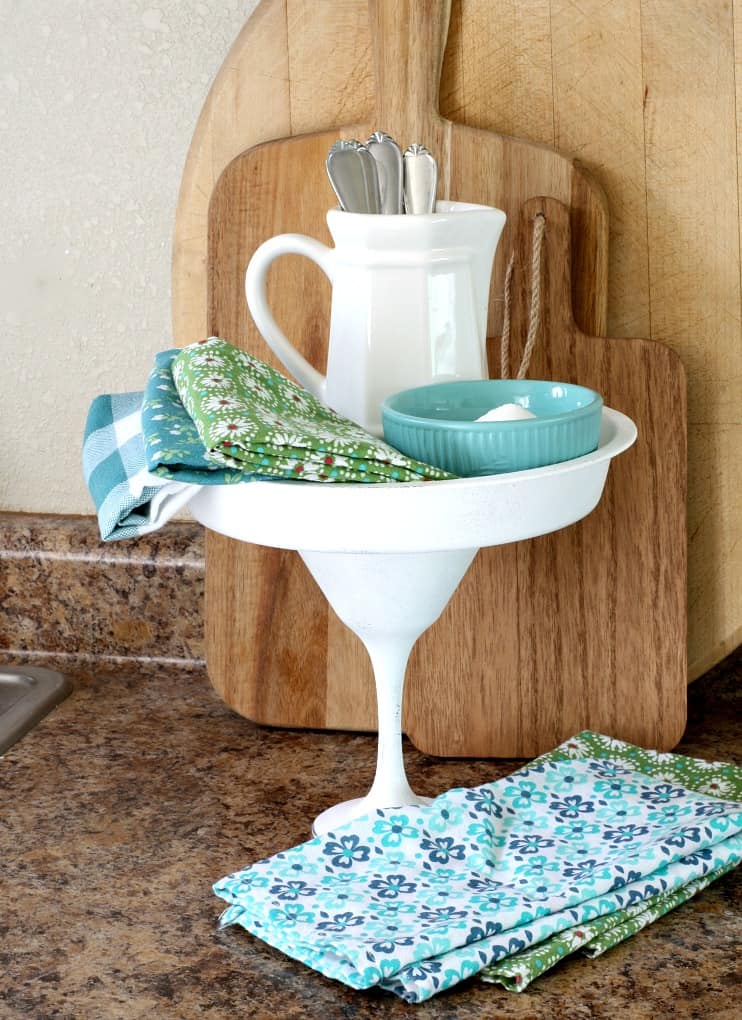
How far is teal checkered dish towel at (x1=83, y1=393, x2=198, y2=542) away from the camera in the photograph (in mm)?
733

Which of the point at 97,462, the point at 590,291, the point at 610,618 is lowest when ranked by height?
the point at 610,618

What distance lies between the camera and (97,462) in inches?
31.9

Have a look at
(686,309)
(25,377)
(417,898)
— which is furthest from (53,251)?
(417,898)

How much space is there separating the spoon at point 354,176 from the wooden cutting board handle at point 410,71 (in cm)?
16

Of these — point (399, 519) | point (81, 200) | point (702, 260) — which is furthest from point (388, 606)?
point (81, 200)

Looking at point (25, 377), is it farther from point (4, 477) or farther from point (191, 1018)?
point (191, 1018)

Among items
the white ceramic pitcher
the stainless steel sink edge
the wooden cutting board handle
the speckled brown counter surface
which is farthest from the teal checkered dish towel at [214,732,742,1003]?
the wooden cutting board handle

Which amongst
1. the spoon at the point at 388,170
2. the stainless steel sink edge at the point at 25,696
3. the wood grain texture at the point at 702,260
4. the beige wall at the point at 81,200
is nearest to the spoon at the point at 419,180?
the spoon at the point at 388,170

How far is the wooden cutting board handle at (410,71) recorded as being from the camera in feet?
3.10

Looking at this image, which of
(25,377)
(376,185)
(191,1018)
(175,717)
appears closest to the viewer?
(191,1018)

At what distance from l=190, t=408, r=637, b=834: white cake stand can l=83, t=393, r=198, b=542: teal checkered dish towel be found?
0.06 feet

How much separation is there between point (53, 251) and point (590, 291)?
500mm

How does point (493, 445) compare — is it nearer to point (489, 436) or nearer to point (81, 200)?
point (489, 436)

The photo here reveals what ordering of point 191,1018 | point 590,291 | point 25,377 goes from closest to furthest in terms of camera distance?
1. point 191,1018
2. point 590,291
3. point 25,377
